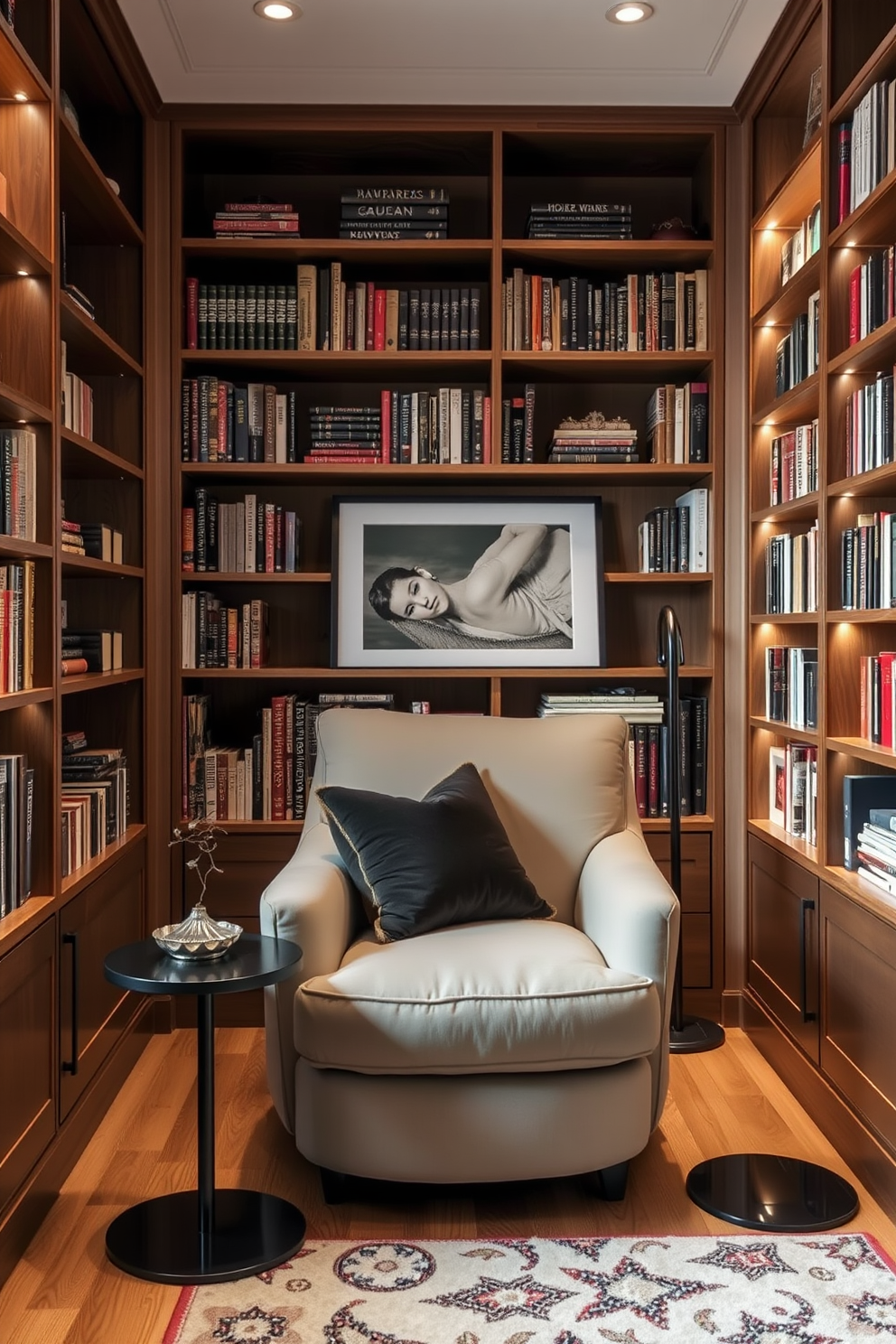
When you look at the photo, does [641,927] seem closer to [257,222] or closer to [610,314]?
[610,314]

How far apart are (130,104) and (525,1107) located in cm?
289

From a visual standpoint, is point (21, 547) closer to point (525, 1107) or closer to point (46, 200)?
point (46, 200)

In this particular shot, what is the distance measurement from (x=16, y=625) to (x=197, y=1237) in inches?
49.3

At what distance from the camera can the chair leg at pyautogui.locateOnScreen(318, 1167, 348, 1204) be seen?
249 centimetres

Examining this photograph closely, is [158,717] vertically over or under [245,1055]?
over

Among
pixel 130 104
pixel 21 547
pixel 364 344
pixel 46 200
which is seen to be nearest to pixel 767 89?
pixel 364 344

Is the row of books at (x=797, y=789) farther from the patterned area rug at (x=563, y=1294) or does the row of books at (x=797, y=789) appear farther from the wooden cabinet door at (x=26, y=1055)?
the wooden cabinet door at (x=26, y=1055)

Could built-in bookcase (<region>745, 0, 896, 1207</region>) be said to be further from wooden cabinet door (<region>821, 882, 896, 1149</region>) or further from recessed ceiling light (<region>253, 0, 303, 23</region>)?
recessed ceiling light (<region>253, 0, 303, 23</region>)

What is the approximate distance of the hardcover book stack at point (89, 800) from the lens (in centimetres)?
286

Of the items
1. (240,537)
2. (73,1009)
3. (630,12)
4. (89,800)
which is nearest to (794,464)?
(630,12)

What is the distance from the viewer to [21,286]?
2506 millimetres

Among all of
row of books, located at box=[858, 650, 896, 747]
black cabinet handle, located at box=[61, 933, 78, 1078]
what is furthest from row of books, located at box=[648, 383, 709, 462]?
black cabinet handle, located at box=[61, 933, 78, 1078]

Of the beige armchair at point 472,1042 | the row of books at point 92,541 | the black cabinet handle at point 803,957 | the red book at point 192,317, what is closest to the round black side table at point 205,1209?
the beige armchair at point 472,1042

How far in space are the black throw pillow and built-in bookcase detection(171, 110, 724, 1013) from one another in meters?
0.80
